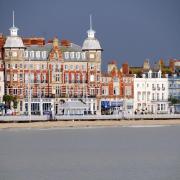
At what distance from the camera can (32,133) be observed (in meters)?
72.9

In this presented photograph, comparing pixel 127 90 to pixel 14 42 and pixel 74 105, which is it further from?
pixel 14 42

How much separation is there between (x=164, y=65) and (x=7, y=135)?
45.4 m

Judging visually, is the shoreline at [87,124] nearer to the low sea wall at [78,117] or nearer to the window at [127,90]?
the low sea wall at [78,117]

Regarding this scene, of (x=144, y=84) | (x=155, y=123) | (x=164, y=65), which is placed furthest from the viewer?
(x=164, y=65)

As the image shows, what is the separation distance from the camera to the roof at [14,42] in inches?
3701

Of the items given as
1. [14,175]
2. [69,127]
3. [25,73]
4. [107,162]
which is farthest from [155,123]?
[14,175]

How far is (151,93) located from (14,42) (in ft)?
56.3

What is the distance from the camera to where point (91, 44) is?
97938 millimetres

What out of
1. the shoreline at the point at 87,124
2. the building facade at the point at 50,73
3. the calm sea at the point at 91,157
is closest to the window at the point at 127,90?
the building facade at the point at 50,73

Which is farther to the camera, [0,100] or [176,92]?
[176,92]

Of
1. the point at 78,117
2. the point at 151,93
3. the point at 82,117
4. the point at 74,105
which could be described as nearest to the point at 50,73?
the point at 74,105

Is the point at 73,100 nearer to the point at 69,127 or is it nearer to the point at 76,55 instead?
the point at 76,55

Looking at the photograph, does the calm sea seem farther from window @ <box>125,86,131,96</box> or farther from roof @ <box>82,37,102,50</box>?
window @ <box>125,86,131,96</box>

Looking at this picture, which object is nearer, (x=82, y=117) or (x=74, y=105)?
(x=82, y=117)
